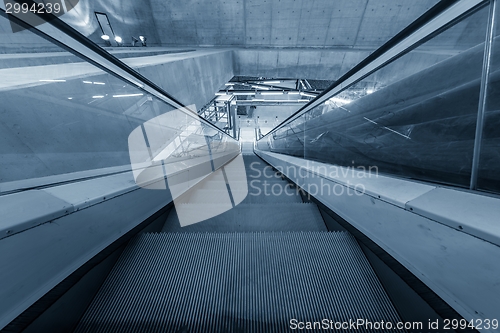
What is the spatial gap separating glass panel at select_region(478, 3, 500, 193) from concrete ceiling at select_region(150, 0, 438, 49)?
26.2ft

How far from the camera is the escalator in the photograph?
0.87 meters

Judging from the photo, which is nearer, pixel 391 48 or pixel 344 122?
pixel 391 48

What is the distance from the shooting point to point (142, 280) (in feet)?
3.43

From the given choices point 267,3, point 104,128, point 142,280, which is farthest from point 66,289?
point 267,3

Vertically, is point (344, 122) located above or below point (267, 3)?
below

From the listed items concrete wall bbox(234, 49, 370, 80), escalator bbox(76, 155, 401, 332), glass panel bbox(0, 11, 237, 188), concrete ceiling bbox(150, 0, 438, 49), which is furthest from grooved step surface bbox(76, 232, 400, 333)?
concrete wall bbox(234, 49, 370, 80)

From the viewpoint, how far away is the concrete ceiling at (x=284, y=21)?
711 centimetres

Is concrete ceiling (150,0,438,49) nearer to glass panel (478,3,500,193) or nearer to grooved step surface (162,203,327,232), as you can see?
glass panel (478,3,500,193)

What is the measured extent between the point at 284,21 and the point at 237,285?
9.15 meters

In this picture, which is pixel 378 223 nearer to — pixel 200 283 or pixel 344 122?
pixel 200 283

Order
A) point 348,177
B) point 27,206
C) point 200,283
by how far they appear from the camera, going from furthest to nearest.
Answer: point 348,177
point 200,283
point 27,206

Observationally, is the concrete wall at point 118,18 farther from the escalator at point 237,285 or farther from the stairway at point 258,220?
the escalator at point 237,285

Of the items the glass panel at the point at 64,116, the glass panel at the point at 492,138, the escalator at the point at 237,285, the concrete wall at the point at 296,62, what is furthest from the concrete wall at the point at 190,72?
the glass panel at the point at 492,138

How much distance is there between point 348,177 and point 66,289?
1881mm
